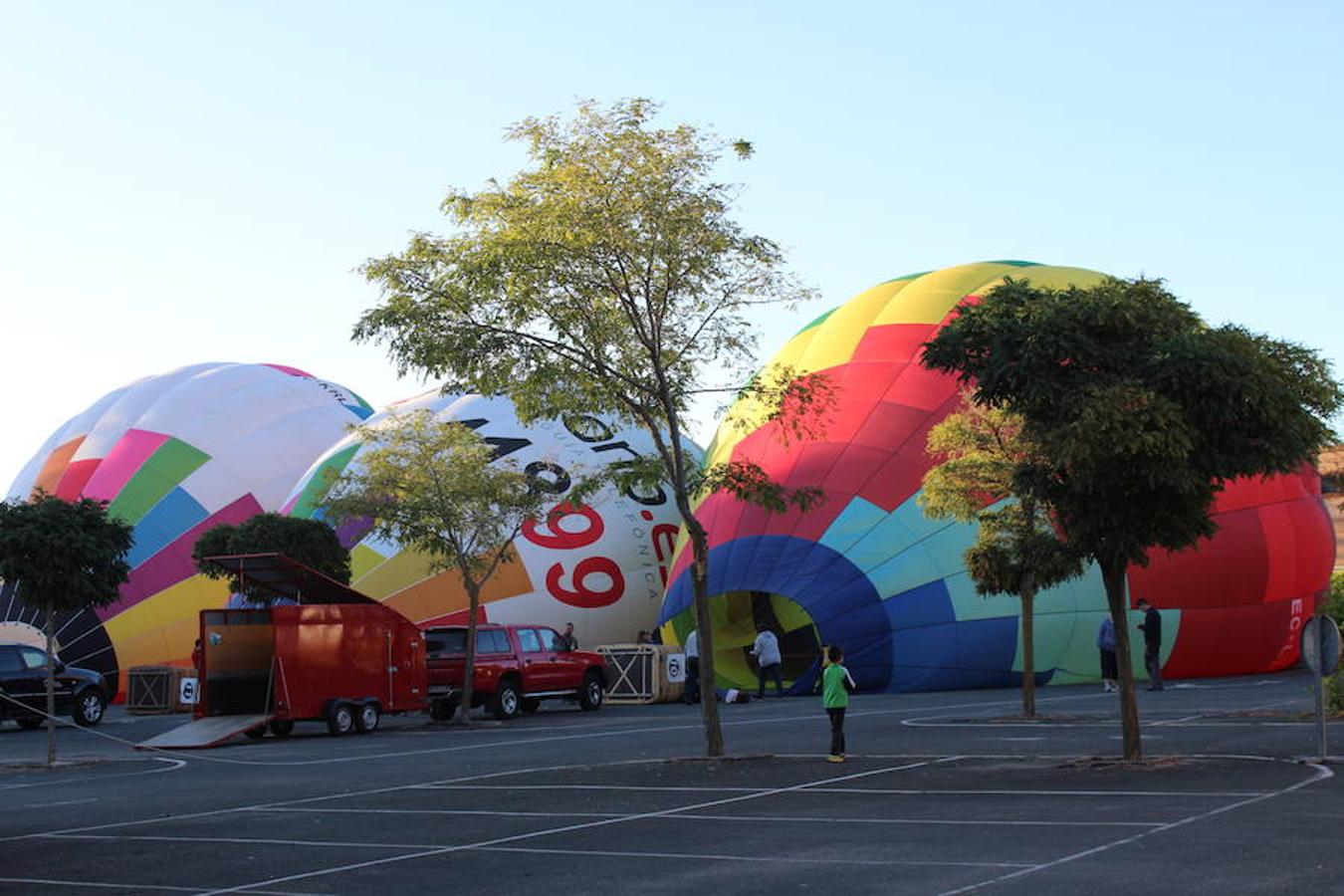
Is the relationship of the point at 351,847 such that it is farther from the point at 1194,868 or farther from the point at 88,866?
the point at 1194,868

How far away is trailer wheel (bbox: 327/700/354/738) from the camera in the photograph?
2925cm

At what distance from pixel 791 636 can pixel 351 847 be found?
84.7 feet

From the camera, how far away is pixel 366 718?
1178 inches

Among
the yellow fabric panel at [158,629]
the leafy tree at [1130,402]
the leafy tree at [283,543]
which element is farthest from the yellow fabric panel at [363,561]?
the leafy tree at [1130,402]

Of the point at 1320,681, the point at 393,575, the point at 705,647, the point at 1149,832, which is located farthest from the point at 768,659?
the point at 1149,832

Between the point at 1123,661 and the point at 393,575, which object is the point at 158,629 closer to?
the point at 393,575

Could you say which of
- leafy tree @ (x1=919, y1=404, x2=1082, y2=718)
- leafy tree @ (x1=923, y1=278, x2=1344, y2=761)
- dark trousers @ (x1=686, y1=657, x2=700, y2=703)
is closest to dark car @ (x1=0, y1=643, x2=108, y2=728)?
dark trousers @ (x1=686, y1=657, x2=700, y2=703)

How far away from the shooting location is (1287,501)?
36.5 metres

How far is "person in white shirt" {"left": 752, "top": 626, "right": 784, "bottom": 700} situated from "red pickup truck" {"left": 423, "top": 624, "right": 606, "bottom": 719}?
3490mm

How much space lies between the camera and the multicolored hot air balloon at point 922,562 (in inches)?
1363

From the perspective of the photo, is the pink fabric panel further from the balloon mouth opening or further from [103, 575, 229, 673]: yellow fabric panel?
the balloon mouth opening

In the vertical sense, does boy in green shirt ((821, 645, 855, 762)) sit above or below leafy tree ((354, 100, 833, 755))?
below

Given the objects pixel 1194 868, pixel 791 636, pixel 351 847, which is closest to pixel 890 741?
pixel 351 847

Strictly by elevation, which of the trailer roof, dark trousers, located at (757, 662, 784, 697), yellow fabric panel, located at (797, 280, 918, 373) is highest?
yellow fabric panel, located at (797, 280, 918, 373)
